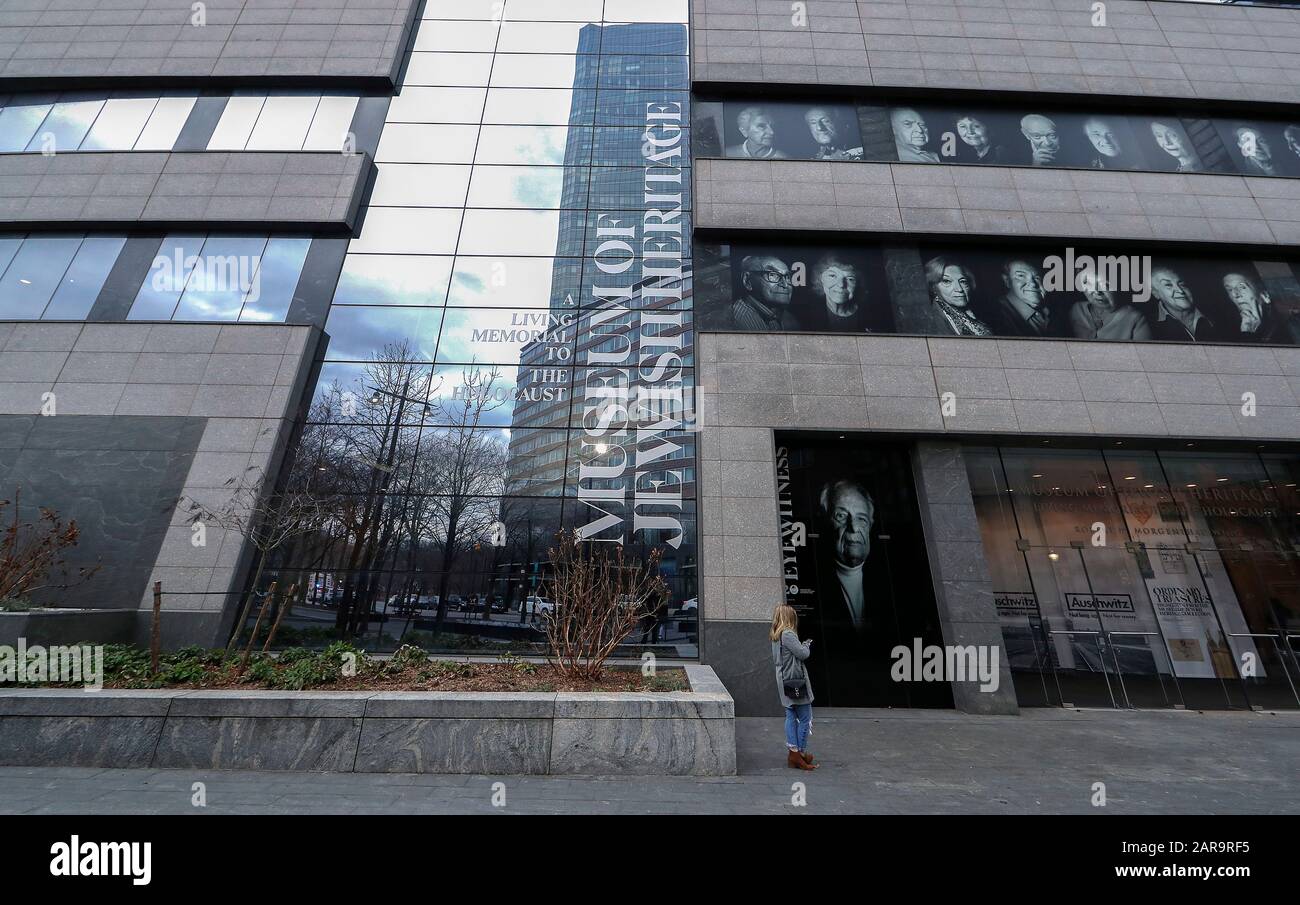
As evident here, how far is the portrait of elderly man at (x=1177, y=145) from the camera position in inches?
579

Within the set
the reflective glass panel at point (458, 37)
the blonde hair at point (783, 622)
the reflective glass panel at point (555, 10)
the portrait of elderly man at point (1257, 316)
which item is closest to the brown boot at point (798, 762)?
the blonde hair at point (783, 622)

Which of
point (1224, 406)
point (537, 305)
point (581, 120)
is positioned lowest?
point (1224, 406)

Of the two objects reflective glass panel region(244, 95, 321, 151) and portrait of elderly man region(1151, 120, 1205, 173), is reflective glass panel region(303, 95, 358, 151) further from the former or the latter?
portrait of elderly man region(1151, 120, 1205, 173)

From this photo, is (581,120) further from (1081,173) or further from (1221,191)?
(1221,191)

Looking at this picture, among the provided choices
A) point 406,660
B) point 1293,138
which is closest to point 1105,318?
point 1293,138

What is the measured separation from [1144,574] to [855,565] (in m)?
6.52

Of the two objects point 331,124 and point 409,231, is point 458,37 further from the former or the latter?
point 409,231

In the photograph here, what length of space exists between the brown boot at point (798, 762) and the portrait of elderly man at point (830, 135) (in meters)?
14.8

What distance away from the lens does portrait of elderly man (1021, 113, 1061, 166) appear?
48.0 ft

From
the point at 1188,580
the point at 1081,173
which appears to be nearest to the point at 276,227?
the point at 1081,173

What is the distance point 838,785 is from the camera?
5879 millimetres

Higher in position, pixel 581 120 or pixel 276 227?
pixel 581 120

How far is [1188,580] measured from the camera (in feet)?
37.0

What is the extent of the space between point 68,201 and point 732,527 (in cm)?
1992
